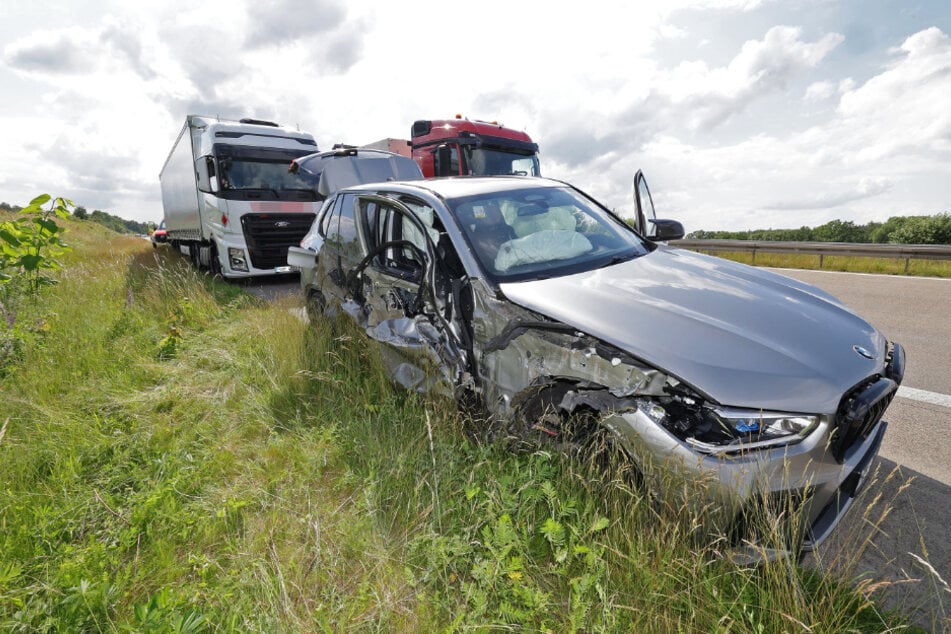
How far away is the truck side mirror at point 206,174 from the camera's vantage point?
354 inches

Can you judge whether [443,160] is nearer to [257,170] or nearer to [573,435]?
[257,170]

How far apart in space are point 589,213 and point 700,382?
202 cm

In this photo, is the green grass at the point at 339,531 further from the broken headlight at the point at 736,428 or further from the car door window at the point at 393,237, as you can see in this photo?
the car door window at the point at 393,237

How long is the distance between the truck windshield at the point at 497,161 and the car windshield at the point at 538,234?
6.86 meters

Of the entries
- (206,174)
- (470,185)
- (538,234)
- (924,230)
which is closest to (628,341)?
(538,234)

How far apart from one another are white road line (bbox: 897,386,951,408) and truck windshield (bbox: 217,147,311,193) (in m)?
8.93

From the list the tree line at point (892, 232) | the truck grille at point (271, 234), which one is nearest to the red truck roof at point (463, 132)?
the truck grille at point (271, 234)

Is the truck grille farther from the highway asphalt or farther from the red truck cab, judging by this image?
the highway asphalt

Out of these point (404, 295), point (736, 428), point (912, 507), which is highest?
point (404, 295)

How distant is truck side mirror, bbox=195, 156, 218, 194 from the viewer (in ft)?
29.5

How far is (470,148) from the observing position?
1055 centimetres

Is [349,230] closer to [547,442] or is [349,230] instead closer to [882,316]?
[547,442]

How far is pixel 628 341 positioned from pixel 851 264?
13.1 meters

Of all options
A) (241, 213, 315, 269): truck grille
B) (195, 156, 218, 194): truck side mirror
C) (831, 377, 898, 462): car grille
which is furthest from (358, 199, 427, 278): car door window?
(195, 156, 218, 194): truck side mirror
